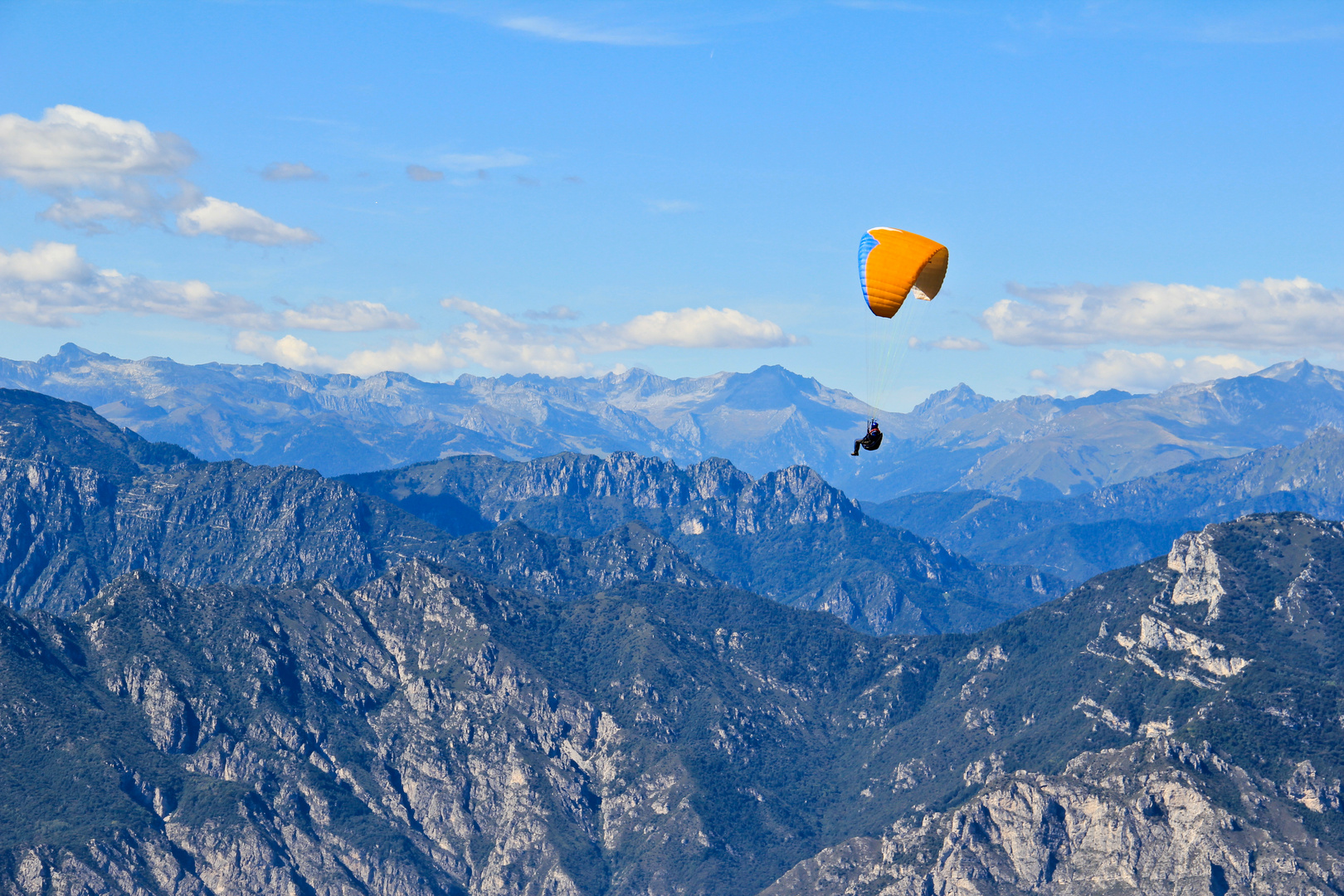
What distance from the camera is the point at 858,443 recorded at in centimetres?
19950

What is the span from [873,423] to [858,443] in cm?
332

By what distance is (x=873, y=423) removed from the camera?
198m
